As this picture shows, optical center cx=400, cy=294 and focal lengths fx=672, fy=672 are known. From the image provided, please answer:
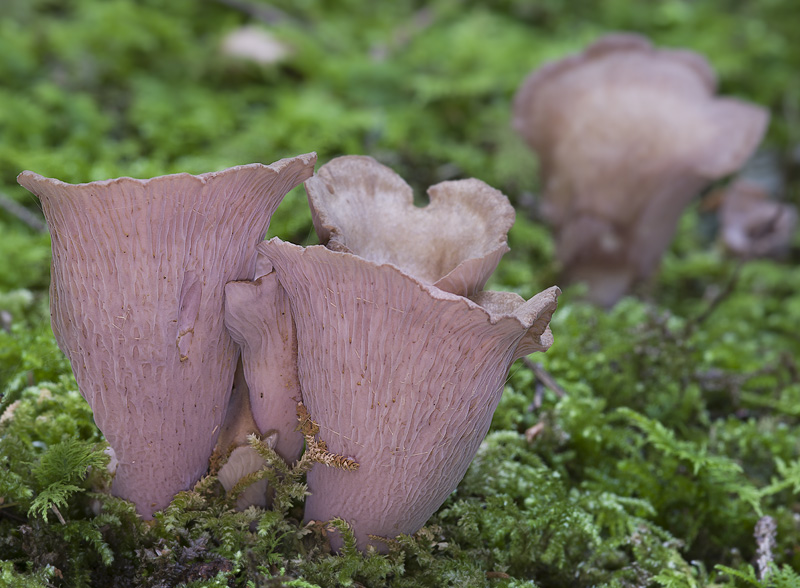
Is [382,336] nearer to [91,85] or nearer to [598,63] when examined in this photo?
[598,63]

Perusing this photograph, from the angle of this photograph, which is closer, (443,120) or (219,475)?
(219,475)

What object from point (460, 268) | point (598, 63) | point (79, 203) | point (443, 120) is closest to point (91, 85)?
point (443, 120)

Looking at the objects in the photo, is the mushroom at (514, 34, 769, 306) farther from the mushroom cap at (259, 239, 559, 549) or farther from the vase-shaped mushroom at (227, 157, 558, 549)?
the mushroom cap at (259, 239, 559, 549)

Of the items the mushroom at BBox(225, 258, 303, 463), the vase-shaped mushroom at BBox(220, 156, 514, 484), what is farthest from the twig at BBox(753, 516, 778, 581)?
the mushroom at BBox(225, 258, 303, 463)

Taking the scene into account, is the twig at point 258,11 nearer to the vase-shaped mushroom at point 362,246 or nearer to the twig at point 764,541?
the vase-shaped mushroom at point 362,246

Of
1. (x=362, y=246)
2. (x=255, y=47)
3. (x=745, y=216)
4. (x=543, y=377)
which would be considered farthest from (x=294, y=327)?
(x=745, y=216)

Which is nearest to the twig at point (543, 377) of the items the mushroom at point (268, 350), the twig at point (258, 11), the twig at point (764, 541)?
the twig at point (764, 541)
